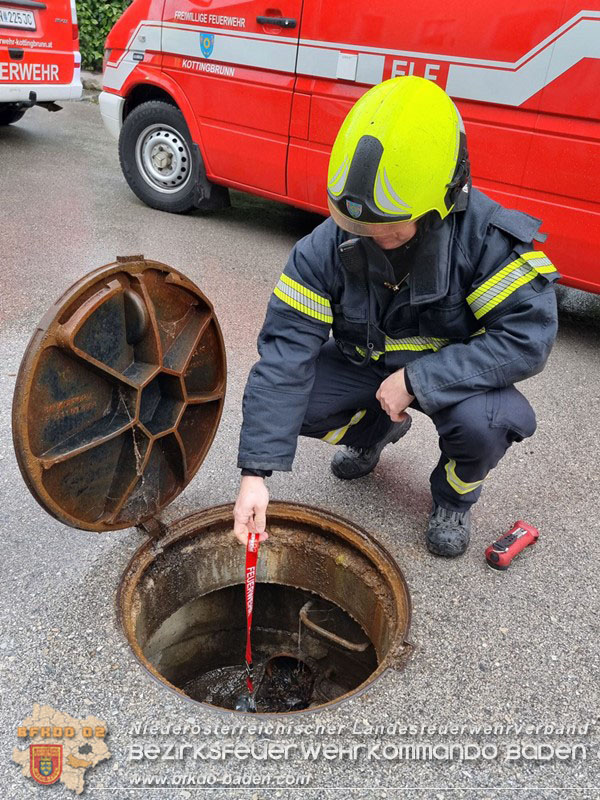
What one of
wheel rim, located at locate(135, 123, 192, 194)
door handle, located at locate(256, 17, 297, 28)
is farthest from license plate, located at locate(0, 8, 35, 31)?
door handle, located at locate(256, 17, 297, 28)

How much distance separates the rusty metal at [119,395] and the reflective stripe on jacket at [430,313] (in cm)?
25

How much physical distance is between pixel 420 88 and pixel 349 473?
1567 millimetres

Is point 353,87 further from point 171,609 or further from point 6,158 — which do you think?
point 6,158

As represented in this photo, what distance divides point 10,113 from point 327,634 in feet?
26.0

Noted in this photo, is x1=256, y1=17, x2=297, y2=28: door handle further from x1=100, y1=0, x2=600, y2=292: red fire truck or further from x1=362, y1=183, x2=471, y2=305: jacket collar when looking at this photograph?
x1=362, y1=183, x2=471, y2=305: jacket collar

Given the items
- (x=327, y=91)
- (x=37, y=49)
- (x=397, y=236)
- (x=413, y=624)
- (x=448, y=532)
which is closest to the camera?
(x=397, y=236)

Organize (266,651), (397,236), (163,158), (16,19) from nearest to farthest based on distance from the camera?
(397,236) → (266,651) → (163,158) → (16,19)

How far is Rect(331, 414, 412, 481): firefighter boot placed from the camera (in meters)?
2.94

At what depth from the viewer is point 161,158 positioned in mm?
6035

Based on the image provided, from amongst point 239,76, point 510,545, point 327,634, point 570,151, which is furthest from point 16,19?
point 510,545

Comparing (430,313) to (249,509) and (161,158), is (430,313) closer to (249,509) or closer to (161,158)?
(249,509)

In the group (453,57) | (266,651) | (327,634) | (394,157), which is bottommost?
(266,651)

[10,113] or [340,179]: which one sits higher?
[340,179]

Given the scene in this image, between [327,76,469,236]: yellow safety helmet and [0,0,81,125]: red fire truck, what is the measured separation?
6.04 meters
